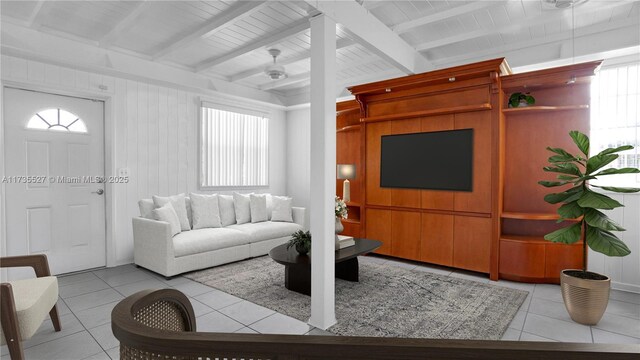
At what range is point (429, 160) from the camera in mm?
4441

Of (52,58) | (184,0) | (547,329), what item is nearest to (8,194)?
(52,58)

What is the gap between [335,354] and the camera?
28.2 inches

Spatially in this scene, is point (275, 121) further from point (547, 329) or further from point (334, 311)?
→ point (547, 329)

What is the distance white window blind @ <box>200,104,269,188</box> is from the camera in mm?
5680

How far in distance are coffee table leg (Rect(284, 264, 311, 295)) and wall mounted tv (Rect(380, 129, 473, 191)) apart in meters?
1.97

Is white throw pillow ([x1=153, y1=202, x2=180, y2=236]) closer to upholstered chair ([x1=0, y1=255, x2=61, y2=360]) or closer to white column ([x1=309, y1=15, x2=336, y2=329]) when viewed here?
upholstered chair ([x1=0, y1=255, x2=61, y2=360])

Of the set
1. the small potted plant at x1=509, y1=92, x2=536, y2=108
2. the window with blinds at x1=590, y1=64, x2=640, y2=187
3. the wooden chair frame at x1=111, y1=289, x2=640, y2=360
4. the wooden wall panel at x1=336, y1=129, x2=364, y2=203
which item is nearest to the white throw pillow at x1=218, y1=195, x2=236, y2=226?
the wooden wall panel at x1=336, y1=129, x2=364, y2=203

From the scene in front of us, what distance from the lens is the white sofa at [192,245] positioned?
3.96 metres

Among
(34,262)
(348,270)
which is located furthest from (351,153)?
(34,262)

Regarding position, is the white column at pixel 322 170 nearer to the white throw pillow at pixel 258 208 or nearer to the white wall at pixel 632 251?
the white throw pillow at pixel 258 208

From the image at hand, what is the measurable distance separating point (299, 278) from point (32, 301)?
215cm

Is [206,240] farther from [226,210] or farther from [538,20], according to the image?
[538,20]

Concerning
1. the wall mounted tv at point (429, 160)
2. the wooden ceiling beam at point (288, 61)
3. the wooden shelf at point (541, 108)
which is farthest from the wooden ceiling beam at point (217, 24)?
the wooden shelf at point (541, 108)

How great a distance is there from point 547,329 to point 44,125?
18.7 ft
